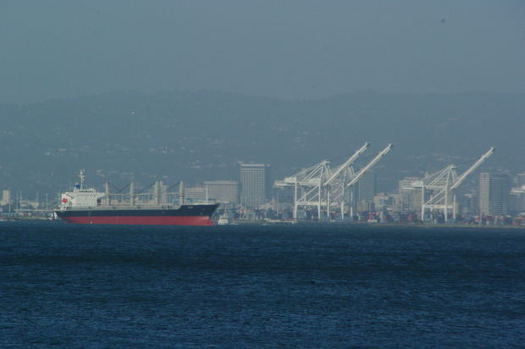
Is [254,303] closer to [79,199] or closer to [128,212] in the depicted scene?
[128,212]

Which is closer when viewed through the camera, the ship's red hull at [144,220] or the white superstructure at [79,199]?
the ship's red hull at [144,220]

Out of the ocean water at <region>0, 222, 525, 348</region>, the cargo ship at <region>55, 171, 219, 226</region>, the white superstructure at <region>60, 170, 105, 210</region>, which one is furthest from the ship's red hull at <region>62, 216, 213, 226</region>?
the ocean water at <region>0, 222, 525, 348</region>

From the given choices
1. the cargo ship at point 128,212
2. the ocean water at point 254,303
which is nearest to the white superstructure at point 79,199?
the cargo ship at point 128,212

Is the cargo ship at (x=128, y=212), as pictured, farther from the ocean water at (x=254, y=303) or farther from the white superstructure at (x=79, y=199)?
the ocean water at (x=254, y=303)

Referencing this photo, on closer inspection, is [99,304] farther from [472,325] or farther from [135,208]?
[135,208]

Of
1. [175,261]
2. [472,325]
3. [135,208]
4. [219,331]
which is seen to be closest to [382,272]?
[175,261]

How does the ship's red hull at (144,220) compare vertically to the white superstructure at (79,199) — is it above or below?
below
